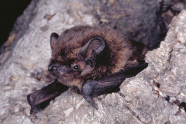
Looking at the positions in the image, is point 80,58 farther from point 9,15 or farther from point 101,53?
point 9,15

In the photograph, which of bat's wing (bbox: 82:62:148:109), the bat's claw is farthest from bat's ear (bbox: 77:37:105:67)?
the bat's claw

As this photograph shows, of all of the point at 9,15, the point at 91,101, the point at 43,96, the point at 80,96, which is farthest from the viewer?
the point at 9,15

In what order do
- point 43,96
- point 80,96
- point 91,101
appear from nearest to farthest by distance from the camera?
point 91,101 < point 80,96 < point 43,96

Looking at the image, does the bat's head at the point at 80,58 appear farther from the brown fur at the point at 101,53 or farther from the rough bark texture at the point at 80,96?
the rough bark texture at the point at 80,96

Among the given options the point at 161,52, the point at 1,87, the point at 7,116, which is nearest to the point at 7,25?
the point at 1,87

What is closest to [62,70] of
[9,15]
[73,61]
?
[73,61]

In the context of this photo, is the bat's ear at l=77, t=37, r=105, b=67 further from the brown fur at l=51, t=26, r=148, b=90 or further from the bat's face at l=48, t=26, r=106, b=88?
the brown fur at l=51, t=26, r=148, b=90

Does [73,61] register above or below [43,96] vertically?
above
